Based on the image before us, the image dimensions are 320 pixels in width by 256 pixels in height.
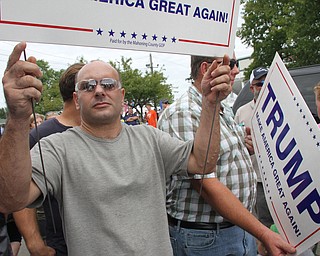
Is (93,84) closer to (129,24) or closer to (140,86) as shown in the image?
(129,24)

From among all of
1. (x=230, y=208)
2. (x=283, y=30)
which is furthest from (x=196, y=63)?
(x=283, y=30)

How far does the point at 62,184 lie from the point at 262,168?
114 cm

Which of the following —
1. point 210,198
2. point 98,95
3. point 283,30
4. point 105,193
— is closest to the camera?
point 105,193

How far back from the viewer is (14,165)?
1.30 metres

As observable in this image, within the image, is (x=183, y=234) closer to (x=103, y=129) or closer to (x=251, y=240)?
(x=251, y=240)

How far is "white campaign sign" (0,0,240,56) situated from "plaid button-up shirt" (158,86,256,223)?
18.5 inches

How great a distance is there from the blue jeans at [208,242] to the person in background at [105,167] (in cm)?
32

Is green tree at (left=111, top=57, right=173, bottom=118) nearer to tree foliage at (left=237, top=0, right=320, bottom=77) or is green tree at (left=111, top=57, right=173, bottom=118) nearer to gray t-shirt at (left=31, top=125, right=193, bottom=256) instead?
tree foliage at (left=237, top=0, right=320, bottom=77)

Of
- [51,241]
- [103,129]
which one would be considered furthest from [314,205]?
[51,241]

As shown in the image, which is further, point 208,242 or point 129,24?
point 208,242

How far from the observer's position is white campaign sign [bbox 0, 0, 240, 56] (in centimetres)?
127

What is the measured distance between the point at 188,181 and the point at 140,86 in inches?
1227

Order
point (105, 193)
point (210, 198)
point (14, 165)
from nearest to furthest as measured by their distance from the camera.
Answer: point (14, 165), point (105, 193), point (210, 198)

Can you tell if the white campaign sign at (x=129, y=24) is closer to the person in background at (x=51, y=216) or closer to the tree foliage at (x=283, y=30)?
the person in background at (x=51, y=216)
